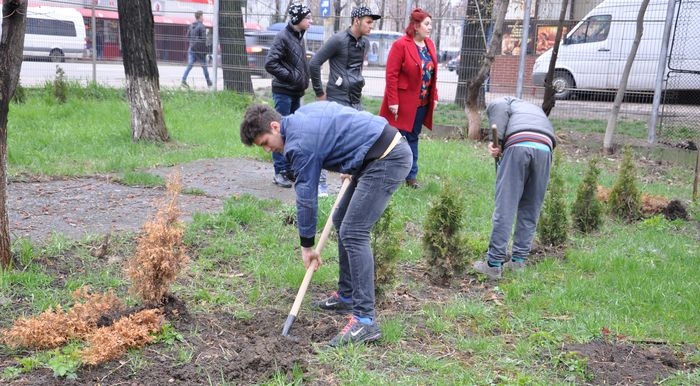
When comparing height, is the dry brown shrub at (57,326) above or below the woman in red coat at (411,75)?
below

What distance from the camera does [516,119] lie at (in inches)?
207

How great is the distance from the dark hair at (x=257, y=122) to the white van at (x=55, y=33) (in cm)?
1230

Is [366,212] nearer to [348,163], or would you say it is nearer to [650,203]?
[348,163]

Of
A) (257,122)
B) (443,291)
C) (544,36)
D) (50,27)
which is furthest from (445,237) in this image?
(50,27)

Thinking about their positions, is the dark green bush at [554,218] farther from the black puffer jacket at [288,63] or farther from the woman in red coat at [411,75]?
the black puffer jacket at [288,63]

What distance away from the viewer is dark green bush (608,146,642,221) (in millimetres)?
7102

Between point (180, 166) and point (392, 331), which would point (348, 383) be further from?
point (180, 166)

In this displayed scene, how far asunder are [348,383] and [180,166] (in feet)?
17.9

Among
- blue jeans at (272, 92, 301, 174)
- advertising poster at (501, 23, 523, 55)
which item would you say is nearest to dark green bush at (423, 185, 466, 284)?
A: blue jeans at (272, 92, 301, 174)

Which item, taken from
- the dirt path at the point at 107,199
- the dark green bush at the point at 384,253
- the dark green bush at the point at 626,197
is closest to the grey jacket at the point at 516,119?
the dark green bush at the point at 384,253

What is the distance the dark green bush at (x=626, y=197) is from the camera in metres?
7.10

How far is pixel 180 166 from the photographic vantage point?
333 inches

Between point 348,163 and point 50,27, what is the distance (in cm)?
1356

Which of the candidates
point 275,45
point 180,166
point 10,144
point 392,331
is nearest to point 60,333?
point 392,331
